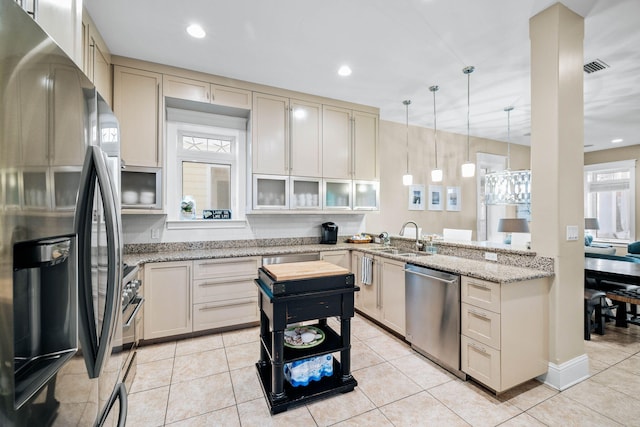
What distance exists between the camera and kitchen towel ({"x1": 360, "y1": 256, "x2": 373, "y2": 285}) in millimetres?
3426

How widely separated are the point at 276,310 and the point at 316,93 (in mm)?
3094

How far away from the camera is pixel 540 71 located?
2299 millimetres

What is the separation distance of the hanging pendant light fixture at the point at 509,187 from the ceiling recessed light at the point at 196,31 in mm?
4341

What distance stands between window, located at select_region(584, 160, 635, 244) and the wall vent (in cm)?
518

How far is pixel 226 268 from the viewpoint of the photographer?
3.15 m

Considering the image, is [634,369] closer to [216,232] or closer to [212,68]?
[216,232]

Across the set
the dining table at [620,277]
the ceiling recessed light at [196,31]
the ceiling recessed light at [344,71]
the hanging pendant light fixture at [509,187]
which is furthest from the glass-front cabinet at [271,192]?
the dining table at [620,277]

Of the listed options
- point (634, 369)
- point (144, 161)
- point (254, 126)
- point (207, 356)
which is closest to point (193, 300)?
point (207, 356)

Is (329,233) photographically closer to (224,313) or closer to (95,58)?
(224,313)

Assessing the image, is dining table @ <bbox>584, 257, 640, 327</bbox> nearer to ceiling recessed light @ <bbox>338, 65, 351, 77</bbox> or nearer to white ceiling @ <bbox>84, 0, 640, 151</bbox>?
white ceiling @ <bbox>84, 0, 640, 151</bbox>

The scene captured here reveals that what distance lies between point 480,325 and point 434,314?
41 cm

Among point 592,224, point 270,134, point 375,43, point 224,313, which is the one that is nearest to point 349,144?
point 270,134

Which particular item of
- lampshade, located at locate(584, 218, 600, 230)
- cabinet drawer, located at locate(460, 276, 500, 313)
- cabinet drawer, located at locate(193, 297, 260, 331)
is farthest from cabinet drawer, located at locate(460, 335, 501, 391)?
lampshade, located at locate(584, 218, 600, 230)

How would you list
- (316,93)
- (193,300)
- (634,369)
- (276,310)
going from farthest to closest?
1. (316,93)
2. (193,300)
3. (634,369)
4. (276,310)
